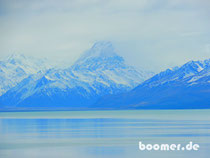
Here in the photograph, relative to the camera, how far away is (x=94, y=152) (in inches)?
2672

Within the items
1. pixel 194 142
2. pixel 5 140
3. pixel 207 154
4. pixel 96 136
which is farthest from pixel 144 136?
pixel 207 154

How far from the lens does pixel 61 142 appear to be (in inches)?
3189

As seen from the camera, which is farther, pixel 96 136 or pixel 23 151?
pixel 96 136

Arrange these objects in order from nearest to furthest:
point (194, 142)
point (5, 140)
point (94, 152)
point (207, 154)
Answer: point (207, 154) < point (94, 152) < point (194, 142) < point (5, 140)

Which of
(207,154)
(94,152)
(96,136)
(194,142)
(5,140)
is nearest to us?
(207,154)

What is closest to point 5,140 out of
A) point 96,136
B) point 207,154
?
point 96,136

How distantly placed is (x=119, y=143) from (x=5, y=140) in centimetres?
1795

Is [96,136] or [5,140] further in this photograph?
[96,136]

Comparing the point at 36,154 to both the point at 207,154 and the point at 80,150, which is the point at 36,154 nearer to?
the point at 80,150

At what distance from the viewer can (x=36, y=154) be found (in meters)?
65.8

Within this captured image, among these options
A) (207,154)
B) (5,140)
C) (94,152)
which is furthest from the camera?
(5,140)

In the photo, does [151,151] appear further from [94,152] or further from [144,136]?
[144,136]

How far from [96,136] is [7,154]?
91.5 feet

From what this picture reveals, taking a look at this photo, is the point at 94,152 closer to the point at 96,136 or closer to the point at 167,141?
the point at 167,141
